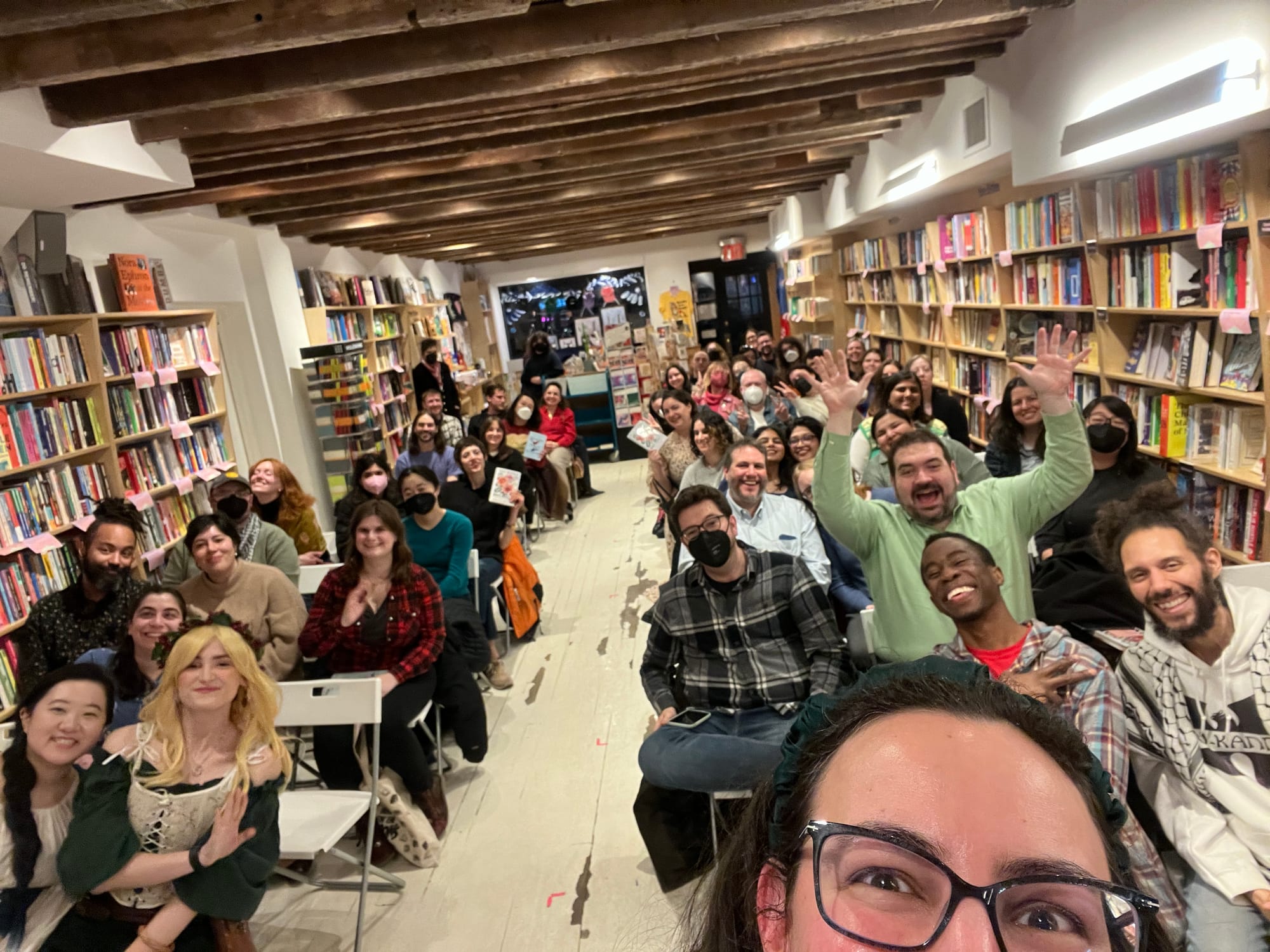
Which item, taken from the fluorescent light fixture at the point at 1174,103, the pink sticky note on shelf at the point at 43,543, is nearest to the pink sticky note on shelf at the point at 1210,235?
the fluorescent light fixture at the point at 1174,103

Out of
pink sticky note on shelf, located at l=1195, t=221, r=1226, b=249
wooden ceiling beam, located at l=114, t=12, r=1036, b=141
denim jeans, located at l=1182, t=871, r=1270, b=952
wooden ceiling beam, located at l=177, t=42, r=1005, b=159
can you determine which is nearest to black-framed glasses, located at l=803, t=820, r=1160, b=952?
denim jeans, located at l=1182, t=871, r=1270, b=952

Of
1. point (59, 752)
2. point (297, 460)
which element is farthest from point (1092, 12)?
point (297, 460)

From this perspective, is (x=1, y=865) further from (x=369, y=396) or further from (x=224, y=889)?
(x=369, y=396)

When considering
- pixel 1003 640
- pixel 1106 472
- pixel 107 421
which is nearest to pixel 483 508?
pixel 107 421

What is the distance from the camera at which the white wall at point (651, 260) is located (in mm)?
16062

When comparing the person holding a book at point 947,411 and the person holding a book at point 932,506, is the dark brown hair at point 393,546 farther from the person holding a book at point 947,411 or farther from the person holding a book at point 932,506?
the person holding a book at point 947,411

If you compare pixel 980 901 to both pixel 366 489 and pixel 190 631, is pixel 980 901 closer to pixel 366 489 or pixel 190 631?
pixel 190 631

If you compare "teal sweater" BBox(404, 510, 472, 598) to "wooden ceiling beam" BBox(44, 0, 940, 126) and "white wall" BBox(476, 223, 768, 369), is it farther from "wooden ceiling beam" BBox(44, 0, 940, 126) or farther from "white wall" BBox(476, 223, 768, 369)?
"white wall" BBox(476, 223, 768, 369)

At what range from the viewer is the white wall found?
16.1 m

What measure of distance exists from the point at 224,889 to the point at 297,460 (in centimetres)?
549

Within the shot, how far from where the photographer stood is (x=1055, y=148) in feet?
13.7

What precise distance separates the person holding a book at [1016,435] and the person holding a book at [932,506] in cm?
150

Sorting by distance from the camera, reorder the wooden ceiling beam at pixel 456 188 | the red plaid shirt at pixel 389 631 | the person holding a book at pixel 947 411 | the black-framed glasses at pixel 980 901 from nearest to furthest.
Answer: the black-framed glasses at pixel 980 901 < the red plaid shirt at pixel 389 631 < the person holding a book at pixel 947 411 < the wooden ceiling beam at pixel 456 188

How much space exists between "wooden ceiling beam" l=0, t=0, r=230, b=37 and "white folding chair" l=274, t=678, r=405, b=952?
2.11 meters
